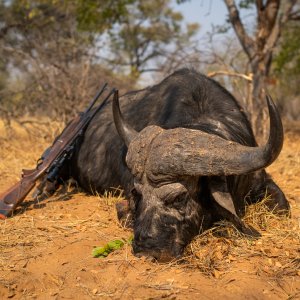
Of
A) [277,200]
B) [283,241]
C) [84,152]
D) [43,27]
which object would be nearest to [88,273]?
[283,241]

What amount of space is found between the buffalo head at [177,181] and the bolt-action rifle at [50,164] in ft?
6.09

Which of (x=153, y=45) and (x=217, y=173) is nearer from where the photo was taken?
(x=217, y=173)

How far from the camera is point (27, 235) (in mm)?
4082

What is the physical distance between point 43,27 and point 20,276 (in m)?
11.5

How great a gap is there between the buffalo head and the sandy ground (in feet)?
0.51

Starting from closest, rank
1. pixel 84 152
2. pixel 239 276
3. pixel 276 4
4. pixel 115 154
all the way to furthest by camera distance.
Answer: pixel 239 276 → pixel 115 154 → pixel 84 152 → pixel 276 4

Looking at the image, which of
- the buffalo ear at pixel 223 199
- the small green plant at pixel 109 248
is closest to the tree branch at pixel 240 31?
the buffalo ear at pixel 223 199

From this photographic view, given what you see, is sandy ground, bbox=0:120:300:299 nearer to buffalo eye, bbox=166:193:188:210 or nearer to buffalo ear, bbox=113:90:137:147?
buffalo eye, bbox=166:193:188:210

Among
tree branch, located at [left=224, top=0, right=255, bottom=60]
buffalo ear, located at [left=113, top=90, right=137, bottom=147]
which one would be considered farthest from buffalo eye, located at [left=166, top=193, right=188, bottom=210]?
tree branch, located at [left=224, top=0, right=255, bottom=60]

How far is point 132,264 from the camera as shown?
10.7ft

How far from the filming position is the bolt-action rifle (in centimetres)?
478

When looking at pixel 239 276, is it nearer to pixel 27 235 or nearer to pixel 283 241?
pixel 283 241

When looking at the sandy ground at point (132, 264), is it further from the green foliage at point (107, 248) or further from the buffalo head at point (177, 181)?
the buffalo head at point (177, 181)

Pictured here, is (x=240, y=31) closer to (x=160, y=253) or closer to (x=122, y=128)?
(x=122, y=128)
